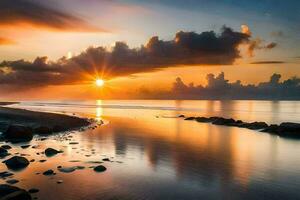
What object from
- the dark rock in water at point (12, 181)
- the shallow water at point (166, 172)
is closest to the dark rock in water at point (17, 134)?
the shallow water at point (166, 172)

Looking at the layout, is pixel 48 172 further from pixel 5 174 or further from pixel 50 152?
pixel 50 152

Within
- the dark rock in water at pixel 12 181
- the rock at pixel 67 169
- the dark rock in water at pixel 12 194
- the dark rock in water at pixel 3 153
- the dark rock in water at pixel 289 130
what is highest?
the dark rock in water at pixel 12 194

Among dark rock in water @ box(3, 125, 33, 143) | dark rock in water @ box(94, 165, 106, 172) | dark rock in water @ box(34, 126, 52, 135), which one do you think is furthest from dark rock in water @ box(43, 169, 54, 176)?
dark rock in water @ box(34, 126, 52, 135)

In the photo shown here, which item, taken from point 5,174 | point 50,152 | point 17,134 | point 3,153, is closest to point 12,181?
point 5,174

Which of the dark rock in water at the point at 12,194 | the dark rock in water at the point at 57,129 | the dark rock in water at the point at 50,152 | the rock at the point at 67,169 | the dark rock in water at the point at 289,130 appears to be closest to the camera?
the dark rock in water at the point at 12,194

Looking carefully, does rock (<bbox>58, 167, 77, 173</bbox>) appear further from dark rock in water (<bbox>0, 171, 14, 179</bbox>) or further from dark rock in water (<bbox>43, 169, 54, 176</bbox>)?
dark rock in water (<bbox>0, 171, 14, 179</bbox>)

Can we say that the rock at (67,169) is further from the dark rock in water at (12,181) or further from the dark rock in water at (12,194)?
the dark rock in water at (12,194)

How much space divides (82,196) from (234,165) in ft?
64.8

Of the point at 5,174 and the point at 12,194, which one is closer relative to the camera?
the point at 12,194

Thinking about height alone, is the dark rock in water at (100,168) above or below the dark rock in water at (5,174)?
below

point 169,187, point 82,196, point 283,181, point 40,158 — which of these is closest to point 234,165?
point 283,181

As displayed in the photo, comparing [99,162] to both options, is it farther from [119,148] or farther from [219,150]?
[219,150]

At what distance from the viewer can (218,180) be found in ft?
89.2

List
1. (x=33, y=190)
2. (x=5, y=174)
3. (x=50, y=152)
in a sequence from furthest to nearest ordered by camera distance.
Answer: (x=50, y=152)
(x=5, y=174)
(x=33, y=190)
